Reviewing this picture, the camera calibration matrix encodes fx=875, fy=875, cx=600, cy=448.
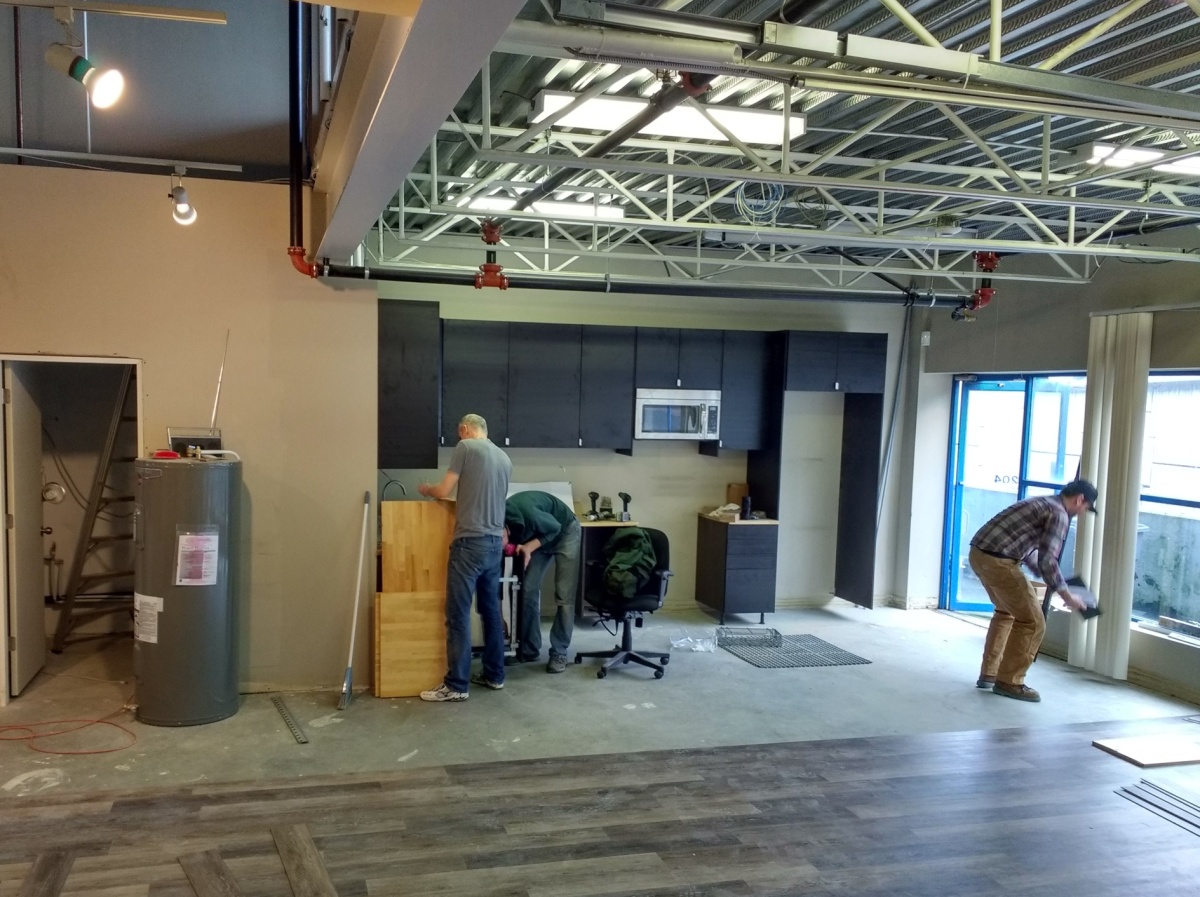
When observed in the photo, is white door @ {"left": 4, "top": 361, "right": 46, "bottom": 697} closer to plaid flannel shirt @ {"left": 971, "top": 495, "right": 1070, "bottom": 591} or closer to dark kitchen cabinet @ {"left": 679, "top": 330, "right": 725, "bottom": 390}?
dark kitchen cabinet @ {"left": 679, "top": 330, "right": 725, "bottom": 390}

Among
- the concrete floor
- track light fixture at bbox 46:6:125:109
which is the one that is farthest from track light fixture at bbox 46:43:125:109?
the concrete floor

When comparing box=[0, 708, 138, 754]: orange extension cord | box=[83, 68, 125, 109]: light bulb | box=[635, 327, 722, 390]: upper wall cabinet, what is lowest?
box=[0, 708, 138, 754]: orange extension cord

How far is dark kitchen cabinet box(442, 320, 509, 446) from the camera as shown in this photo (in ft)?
21.8

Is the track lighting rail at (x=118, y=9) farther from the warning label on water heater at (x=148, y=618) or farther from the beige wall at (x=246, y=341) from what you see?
the warning label on water heater at (x=148, y=618)

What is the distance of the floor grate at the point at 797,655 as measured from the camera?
626cm

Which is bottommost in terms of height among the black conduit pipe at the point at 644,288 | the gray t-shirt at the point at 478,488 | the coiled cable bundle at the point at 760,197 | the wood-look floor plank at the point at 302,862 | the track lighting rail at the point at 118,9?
the wood-look floor plank at the point at 302,862

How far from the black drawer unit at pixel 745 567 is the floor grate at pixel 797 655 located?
1.59 ft

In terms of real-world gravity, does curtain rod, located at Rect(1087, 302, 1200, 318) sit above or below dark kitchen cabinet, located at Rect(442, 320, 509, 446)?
above

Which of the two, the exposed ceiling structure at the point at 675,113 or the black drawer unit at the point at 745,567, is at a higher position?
the exposed ceiling structure at the point at 675,113

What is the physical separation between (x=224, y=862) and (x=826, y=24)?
155 inches

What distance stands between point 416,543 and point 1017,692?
397 cm

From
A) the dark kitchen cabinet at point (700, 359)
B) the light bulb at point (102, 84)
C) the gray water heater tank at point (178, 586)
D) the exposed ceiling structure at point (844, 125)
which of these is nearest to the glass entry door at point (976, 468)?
the exposed ceiling structure at point (844, 125)

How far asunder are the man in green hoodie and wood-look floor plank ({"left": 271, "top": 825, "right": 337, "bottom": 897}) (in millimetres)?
2446

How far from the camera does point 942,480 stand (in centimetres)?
802
